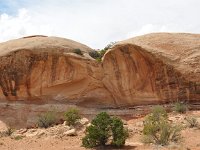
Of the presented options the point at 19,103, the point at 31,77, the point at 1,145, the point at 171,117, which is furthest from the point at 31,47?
the point at 171,117

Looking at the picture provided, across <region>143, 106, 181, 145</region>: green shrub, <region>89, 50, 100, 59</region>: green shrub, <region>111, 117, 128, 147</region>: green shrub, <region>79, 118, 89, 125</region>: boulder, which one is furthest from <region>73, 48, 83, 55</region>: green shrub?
<region>143, 106, 181, 145</region>: green shrub

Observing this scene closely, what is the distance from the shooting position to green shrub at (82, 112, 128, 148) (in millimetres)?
16609

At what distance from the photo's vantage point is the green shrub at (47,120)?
2172cm

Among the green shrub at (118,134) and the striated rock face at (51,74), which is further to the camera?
the striated rock face at (51,74)

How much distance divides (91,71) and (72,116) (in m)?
3.22

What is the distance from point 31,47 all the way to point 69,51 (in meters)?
1.99

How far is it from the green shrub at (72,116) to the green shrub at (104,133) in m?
3.62

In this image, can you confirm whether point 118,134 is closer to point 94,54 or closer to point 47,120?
point 47,120

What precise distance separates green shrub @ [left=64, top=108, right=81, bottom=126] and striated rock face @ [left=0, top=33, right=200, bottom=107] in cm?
206

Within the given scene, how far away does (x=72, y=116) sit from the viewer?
816 inches

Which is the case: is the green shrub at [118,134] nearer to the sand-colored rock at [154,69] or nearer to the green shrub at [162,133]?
the green shrub at [162,133]

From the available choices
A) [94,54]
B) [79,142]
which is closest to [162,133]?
[79,142]

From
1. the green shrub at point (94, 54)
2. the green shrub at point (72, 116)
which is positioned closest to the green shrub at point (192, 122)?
the green shrub at point (72, 116)

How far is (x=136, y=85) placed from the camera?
870 inches
